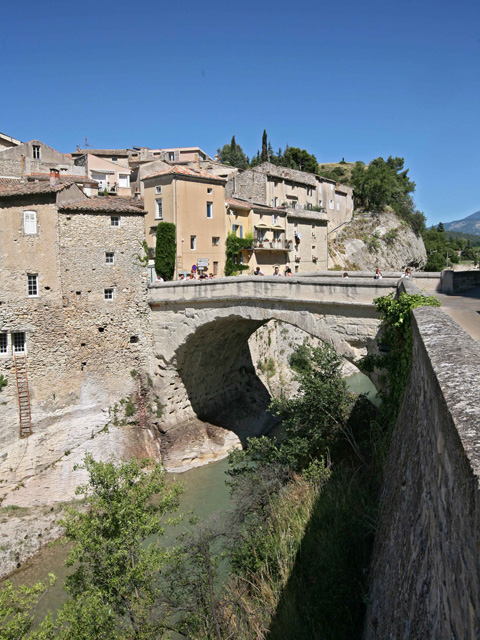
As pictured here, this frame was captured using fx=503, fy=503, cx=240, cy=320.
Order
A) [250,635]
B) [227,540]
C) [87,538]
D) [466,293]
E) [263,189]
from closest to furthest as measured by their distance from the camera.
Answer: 1. [250,635]
2. [87,538]
3. [227,540]
4. [466,293]
5. [263,189]

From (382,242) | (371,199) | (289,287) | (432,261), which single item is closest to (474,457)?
(289,287)

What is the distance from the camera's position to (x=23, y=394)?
20.4 meters

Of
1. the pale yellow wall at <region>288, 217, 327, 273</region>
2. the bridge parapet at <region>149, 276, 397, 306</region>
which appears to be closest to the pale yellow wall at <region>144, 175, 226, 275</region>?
the bridge parapet at <region>149, 276, 397, 306</region>

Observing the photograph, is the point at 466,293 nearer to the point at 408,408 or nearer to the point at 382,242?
the point at 408,408

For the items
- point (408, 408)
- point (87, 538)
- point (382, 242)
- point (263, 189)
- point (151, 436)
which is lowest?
point (151, 436)

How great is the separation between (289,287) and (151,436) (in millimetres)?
10499

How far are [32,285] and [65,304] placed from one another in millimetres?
1504

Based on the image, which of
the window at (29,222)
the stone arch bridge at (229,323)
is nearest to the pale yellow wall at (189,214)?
the stone arch bridge at (229,323)

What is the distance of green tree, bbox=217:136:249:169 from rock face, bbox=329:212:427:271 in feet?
79.8

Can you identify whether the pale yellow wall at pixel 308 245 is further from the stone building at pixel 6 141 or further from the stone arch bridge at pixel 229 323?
the stone building at pixel 6 141

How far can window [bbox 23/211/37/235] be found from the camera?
20234 millimetres

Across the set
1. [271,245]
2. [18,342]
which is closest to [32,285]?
[18,342]

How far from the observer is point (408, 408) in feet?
25.0

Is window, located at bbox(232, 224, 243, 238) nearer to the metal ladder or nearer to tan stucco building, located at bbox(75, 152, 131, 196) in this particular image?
tan stucco building, located at bbox(75, 152, 131, 196)
